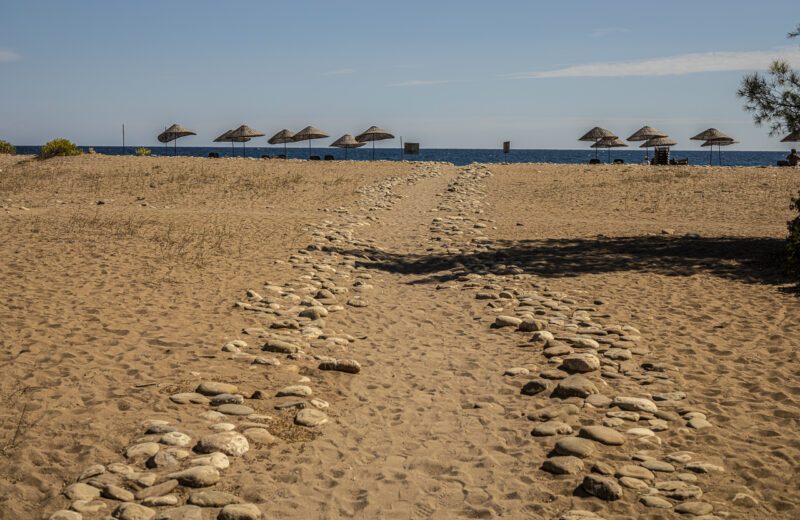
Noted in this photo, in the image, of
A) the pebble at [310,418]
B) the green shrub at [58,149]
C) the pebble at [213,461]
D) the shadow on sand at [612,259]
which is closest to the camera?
the pebble at [213,461]

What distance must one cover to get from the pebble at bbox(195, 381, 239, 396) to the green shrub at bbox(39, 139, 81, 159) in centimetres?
3095

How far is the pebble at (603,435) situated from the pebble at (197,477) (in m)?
2.94

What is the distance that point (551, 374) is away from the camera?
6340 millimetres

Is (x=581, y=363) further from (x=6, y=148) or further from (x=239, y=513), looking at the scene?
(x=6, y=148)

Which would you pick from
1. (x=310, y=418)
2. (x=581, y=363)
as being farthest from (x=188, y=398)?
(x=581, y=363)

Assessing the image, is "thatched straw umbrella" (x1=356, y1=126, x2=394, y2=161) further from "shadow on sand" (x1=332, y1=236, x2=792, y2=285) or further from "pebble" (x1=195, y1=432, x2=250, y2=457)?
"pebble" (x1=195, y1=432, x2=250, y2=457)

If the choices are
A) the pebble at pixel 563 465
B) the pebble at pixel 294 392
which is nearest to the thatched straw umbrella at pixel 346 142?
the pebble at pixel 294 392

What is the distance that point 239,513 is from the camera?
3768 millimetres

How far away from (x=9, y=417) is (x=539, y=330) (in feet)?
19.5

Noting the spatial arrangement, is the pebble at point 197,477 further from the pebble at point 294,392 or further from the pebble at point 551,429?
the pebble at point 551,429

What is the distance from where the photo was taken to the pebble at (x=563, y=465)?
440 centimetres

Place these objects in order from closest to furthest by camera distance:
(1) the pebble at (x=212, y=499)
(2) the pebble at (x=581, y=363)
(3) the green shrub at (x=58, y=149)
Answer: (1) the pebble at (x=212, y=499), (2) the pebble at (x=581, y=363), (3) the green shrub at (x=58, y=149)

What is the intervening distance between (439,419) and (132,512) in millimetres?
2653

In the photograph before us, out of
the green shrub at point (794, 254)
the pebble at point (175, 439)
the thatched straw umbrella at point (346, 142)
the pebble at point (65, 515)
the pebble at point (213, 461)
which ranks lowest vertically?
the pebble at point (213, 461)
